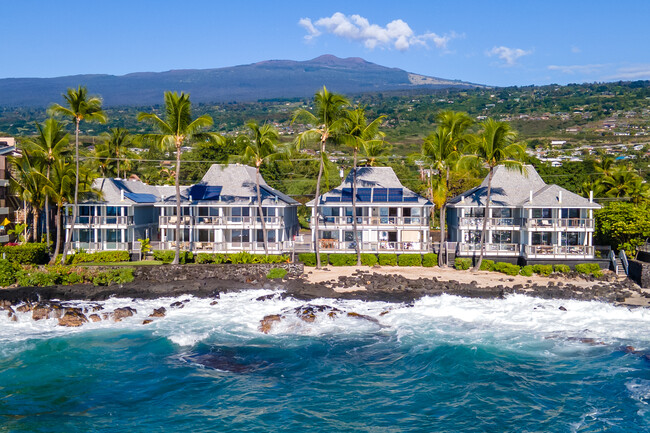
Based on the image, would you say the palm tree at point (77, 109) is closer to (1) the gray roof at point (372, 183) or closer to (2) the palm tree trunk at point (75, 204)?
(2) the palm tree trunk at point (75, 204)

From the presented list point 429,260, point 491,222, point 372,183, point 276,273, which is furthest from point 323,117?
point 491,222

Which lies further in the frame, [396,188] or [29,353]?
[396,188]

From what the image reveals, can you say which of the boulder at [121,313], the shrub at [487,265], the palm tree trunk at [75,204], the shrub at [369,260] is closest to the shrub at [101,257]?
the palm tree trunk at [75,204]

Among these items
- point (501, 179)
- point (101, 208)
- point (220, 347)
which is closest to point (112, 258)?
point (101, 208)

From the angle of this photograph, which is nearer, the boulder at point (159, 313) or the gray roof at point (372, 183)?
the boulder at point (159, 313)

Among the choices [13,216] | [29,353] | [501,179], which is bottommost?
[29,353]

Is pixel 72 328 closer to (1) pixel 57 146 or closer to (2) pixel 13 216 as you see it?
(1) pixel 57 146

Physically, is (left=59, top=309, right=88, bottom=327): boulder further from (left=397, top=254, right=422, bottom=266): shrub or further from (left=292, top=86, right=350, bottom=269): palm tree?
(left=397, top=254, right=422, bottom=266): shrub

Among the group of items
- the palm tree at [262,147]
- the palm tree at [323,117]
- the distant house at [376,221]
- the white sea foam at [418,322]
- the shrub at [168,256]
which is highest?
the palm tree at [323,117]
